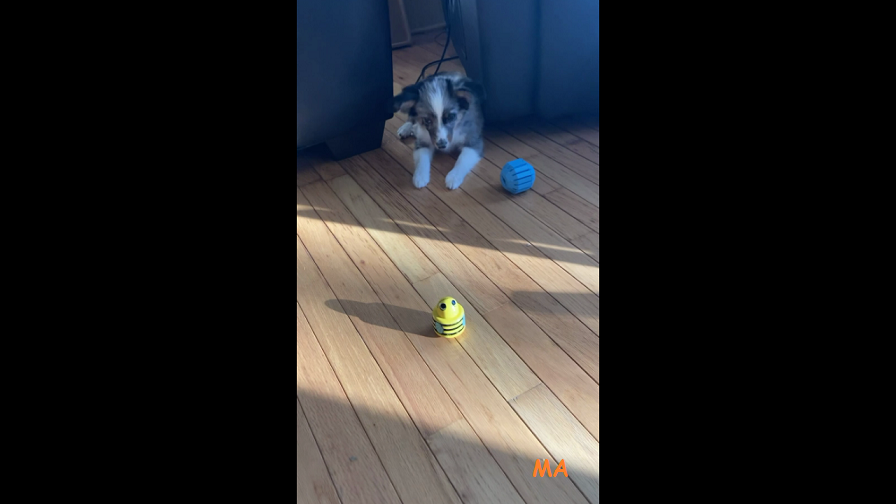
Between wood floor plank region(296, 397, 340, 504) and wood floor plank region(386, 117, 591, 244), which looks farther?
wood floor plank region(386, 117, 591, 244)

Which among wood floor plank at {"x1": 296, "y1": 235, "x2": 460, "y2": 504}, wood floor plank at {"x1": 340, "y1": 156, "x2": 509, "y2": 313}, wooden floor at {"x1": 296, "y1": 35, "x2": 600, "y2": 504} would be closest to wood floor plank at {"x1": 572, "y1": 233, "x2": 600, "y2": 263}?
wooden floor at {"x1": 296, "y1": 35, "x2": 600, "y2": 504}

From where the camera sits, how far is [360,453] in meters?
1.42

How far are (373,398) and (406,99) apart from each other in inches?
68.6

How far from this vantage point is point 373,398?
1.57 metres

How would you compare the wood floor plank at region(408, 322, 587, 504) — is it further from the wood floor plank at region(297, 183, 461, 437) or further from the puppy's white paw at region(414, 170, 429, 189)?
the puppy's white paw at region(414, 170, 429, 189)

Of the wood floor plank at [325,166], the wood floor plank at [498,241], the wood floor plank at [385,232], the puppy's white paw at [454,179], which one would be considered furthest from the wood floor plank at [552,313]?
the wood floor plank at [325,166]

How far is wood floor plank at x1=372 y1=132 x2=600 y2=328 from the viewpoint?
1.91 m

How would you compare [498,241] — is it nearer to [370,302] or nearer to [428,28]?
[370,302]

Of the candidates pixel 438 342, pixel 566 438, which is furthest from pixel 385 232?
pixel 566 438

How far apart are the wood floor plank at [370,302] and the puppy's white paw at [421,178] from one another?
13.5 inches
